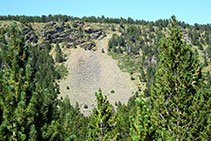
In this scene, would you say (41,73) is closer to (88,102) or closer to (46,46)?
(88,102)

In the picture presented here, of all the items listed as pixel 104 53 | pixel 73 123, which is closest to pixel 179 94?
pixel 73 123

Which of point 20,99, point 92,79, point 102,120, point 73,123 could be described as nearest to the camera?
point 20,99

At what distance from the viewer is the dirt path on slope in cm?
8844

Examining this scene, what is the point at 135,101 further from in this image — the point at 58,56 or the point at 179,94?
the point at 58,56

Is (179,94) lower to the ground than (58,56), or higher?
lower

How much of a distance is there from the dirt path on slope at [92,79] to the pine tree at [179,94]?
205 ft

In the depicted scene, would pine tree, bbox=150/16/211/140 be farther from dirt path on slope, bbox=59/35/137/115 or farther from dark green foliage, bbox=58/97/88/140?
dirt path on slope, bbox=59/35/137/115

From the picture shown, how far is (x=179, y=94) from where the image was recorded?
1543 cm

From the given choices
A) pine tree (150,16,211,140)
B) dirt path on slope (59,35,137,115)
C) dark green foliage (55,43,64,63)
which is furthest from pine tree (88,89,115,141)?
dark green foliage (55,43,64,63)

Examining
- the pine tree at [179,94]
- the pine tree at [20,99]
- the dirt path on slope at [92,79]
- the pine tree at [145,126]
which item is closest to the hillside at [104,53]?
the dirt path on slope at [92,79]

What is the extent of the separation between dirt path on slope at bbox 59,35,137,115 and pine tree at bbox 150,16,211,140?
62625 millimetres

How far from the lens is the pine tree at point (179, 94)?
14188mm

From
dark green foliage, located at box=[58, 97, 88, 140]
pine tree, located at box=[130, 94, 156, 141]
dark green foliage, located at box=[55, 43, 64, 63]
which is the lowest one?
dark green foliage, located at box=[58, 97, 88, 140]

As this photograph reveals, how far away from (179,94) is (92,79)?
90.7 meters
